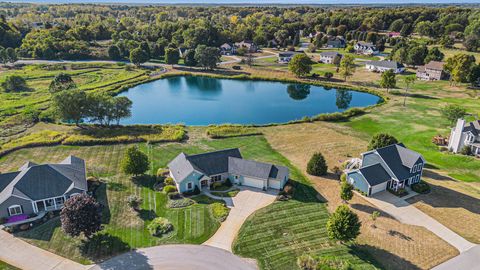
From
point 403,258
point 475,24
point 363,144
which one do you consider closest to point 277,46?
point 475,24

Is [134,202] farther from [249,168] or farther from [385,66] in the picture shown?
[385,66]

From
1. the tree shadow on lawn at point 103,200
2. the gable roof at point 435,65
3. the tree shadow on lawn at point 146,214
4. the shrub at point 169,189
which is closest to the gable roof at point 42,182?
the tree shadow on lawn at point 103,200

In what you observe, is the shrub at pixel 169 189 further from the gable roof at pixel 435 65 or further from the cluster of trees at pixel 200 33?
the cluster of trees at pixel 200 33

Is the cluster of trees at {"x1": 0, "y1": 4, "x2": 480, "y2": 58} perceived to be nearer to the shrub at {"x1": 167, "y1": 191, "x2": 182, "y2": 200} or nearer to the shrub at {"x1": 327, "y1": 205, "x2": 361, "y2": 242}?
the shrub at {"x1": 167, "y1": 191, "x2": 182, "y2": 200}

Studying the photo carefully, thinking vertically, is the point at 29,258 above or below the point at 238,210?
below

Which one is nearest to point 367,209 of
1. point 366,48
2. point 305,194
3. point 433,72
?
point 305,194

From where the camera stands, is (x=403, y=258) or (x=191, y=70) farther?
(x=191, y=70)

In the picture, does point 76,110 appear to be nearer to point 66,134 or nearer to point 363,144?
point 66,134
